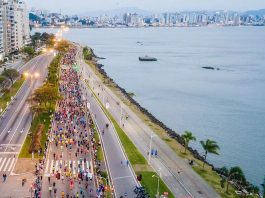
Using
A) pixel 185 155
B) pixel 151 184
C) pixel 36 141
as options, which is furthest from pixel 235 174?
pixel 36 141

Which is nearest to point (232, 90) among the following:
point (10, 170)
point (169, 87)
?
point (169, 87)

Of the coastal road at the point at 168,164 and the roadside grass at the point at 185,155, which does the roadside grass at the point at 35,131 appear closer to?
the coastal road at the point at 168,164

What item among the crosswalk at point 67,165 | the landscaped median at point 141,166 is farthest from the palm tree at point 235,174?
the crosswalk at point 67,165

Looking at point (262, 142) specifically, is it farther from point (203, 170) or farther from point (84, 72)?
point (84, 72)

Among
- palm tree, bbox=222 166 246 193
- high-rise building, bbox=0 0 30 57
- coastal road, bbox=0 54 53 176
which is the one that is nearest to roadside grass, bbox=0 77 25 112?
coastal road, bbox=0 54 53 176

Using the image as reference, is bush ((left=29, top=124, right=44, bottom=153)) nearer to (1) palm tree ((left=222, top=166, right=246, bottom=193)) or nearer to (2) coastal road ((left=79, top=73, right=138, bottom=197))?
(2) coastal road ((left=79, top=73, right=138, bottom=197))

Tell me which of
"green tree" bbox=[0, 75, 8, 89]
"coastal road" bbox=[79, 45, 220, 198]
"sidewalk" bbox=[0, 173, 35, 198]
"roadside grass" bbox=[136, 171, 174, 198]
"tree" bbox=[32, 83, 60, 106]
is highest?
"tree" bbox=[32, 83, 60, 106]
